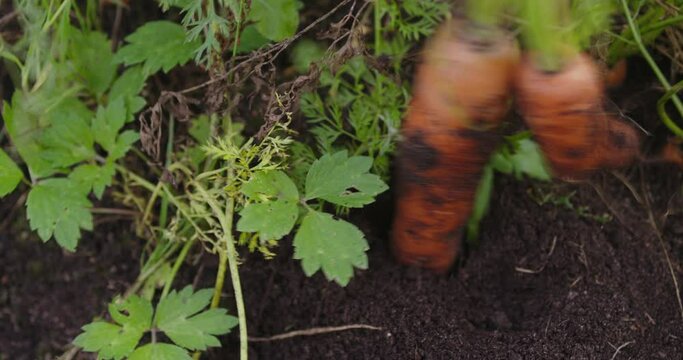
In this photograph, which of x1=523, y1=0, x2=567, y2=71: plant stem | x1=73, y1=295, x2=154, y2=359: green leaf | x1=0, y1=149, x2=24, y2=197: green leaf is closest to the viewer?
x1=523, y1=0, x2=567, y2=71: plant stem

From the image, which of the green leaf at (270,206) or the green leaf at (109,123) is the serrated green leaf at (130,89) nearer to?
the green leaf at (109,123)

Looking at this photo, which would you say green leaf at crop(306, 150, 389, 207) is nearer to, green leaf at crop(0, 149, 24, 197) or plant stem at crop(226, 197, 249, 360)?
plant stem at crop(226, 197, 249, 360)

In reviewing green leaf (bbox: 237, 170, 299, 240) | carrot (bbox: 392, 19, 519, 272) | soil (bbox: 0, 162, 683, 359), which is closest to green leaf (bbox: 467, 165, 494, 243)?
soil (bbox: 0, 162, 683, 359)

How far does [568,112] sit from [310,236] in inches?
19.9

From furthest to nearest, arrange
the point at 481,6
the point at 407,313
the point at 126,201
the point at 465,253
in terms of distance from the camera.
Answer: the point at 126,201 < the point at 465,253 < the point at 407,313 < the point at 481,6

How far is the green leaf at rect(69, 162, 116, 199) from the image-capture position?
5.62 feet

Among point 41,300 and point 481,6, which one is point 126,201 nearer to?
point 41,300

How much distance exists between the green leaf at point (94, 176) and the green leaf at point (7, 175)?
0.36 ft

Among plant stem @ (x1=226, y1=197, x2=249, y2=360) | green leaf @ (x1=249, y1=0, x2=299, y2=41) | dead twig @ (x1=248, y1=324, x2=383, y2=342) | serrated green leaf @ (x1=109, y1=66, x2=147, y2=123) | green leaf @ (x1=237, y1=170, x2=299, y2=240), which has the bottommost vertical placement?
dead twig @ (x1=248, y1=324, x2=383, y2=342)

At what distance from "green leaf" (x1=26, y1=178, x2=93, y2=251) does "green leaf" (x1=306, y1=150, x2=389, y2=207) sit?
1.63 feet

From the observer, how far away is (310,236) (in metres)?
1.46

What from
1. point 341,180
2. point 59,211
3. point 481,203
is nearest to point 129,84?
point 59,211

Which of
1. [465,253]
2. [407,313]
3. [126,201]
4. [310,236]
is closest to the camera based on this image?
[310,236]

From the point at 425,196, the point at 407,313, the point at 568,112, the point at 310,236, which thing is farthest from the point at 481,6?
the point at 407,313
